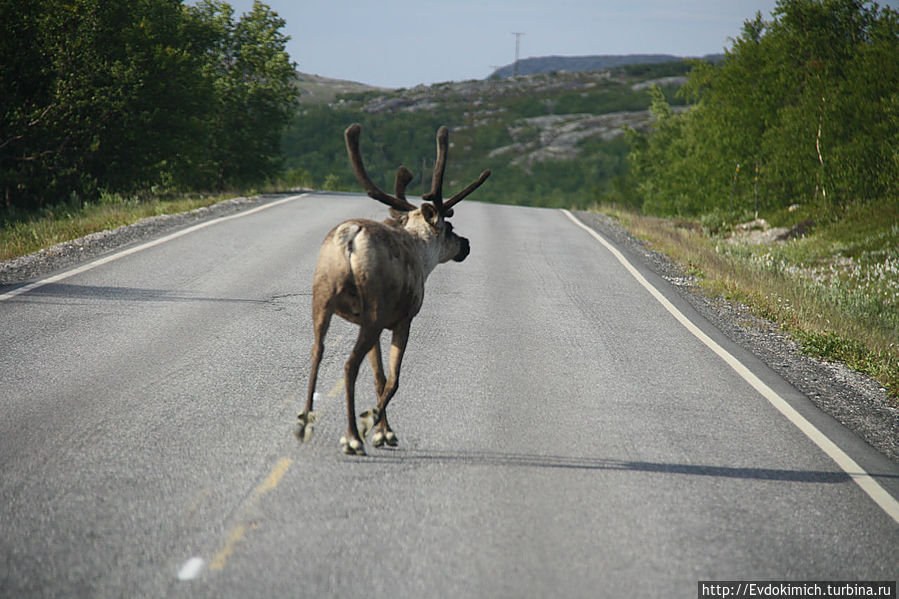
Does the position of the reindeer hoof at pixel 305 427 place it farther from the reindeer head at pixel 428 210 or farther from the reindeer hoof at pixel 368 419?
the reindeer head at pixel 428 210

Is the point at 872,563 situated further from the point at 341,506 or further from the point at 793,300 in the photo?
the point at 793,300

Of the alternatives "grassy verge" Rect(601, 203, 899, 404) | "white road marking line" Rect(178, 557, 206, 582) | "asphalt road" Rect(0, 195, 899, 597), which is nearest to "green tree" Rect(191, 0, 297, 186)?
"grassy verge" Rect(601, 203, 899, 404)

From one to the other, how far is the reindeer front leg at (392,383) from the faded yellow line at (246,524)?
703 millimetres

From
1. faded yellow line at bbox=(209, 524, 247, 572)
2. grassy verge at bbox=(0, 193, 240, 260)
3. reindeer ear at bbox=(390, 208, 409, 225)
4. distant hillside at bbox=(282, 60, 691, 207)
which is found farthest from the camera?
distant hillside at bbox=(282, 60, 691, 207)

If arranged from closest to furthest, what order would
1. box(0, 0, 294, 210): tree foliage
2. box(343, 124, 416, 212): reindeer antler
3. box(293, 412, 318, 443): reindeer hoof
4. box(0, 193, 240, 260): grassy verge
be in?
1. box(293, 412, 318, 443): reindeer hoof
2. box(343, 124, 416, 212): reindeer antler
3. box(0, 193, 240, 260): grassy verge
4. box(0, 0, 294, 210): tree foliage

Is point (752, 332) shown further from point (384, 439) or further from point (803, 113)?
point (803, 113)

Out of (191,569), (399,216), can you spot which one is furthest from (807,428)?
(191,569)

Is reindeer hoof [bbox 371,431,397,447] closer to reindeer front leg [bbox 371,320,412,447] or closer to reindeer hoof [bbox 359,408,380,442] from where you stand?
reindeer front leg [bbox 371,320,412,447]

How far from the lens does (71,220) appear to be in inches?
639

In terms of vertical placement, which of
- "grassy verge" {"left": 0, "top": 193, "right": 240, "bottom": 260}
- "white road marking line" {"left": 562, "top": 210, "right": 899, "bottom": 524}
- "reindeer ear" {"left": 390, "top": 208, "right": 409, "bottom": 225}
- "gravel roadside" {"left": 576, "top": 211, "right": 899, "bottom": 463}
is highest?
"reindeer ear" {"left": 390, "top": 208, "right": 409, "bottom": 225}

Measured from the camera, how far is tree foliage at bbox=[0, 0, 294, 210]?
66.0ft

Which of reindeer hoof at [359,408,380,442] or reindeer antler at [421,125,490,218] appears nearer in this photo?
reindeer hoof at [359,408,380,442]

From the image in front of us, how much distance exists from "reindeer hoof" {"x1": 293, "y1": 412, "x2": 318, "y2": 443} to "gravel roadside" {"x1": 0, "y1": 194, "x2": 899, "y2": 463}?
15.3 ft

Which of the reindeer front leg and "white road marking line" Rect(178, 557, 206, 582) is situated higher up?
the reindeer front leg
